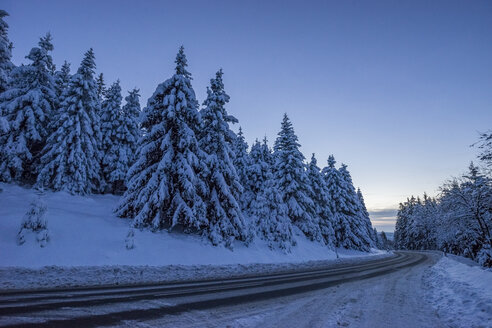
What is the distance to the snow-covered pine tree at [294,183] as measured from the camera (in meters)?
29.7

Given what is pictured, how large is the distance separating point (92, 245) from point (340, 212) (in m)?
33.5

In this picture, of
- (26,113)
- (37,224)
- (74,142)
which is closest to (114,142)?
(74,142)

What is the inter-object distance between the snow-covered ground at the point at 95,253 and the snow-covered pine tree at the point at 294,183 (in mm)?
10383

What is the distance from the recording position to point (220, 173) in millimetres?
18812

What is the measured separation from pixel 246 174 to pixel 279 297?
27258 mm

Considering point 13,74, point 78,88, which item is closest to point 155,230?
point 78,88

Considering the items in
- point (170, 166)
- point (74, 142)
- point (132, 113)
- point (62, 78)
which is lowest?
point (170, 166)

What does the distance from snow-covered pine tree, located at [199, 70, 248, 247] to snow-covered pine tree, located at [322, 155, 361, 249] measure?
22073 millimetres

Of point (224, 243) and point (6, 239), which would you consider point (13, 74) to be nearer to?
point (6, 239)

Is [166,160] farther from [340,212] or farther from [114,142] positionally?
[340,212]

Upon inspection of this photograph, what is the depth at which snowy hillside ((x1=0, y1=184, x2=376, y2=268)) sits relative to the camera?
10805 mm

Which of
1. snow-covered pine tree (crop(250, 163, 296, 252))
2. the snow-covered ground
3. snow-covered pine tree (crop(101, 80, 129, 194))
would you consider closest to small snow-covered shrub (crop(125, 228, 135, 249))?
the snow-covered ground

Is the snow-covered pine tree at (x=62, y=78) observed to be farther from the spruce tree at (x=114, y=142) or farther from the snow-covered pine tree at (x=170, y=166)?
the snow-covered pine tree at (x=170, y=166)

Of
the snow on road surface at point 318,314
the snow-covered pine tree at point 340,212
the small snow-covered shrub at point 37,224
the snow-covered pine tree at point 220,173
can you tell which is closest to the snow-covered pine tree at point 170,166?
the snow-covered pine tree at point 220,173
